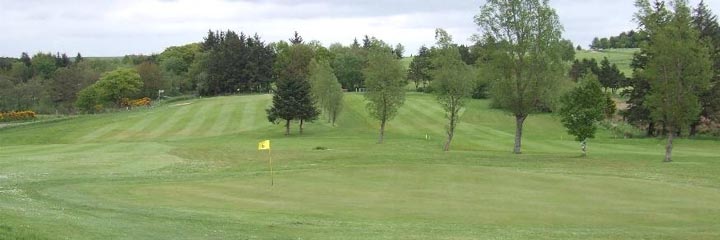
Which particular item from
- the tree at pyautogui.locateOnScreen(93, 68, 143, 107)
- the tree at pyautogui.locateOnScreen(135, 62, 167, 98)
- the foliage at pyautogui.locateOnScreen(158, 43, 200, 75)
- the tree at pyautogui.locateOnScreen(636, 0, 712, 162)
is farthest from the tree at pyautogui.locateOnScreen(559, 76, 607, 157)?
the foliage at pyautogui.locateOnScreen(158, 43, 200, 75)

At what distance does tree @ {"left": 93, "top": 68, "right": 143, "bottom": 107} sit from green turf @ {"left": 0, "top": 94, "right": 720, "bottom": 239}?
81.4 meters

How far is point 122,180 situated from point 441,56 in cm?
2669

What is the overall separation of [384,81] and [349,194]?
1278 inches

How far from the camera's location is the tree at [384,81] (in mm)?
58125

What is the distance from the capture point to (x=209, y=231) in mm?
18094

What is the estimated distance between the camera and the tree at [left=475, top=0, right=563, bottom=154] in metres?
44.7

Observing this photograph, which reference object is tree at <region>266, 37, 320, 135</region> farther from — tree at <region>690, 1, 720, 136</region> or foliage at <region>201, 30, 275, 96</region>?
foliage at <region>201, 30, 275, 96</region>

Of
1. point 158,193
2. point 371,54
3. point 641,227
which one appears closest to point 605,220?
point 641,227

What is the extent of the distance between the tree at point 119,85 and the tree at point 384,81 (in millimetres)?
84194

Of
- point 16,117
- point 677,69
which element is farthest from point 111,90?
point 677,69

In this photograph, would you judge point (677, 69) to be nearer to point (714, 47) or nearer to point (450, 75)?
point (450, 75)

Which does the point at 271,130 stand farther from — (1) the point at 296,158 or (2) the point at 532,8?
(2) the point at 532,8

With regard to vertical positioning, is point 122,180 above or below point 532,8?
below

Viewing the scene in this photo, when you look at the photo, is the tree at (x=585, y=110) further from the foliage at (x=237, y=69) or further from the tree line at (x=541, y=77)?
the foliage at (x=237, y=69)
